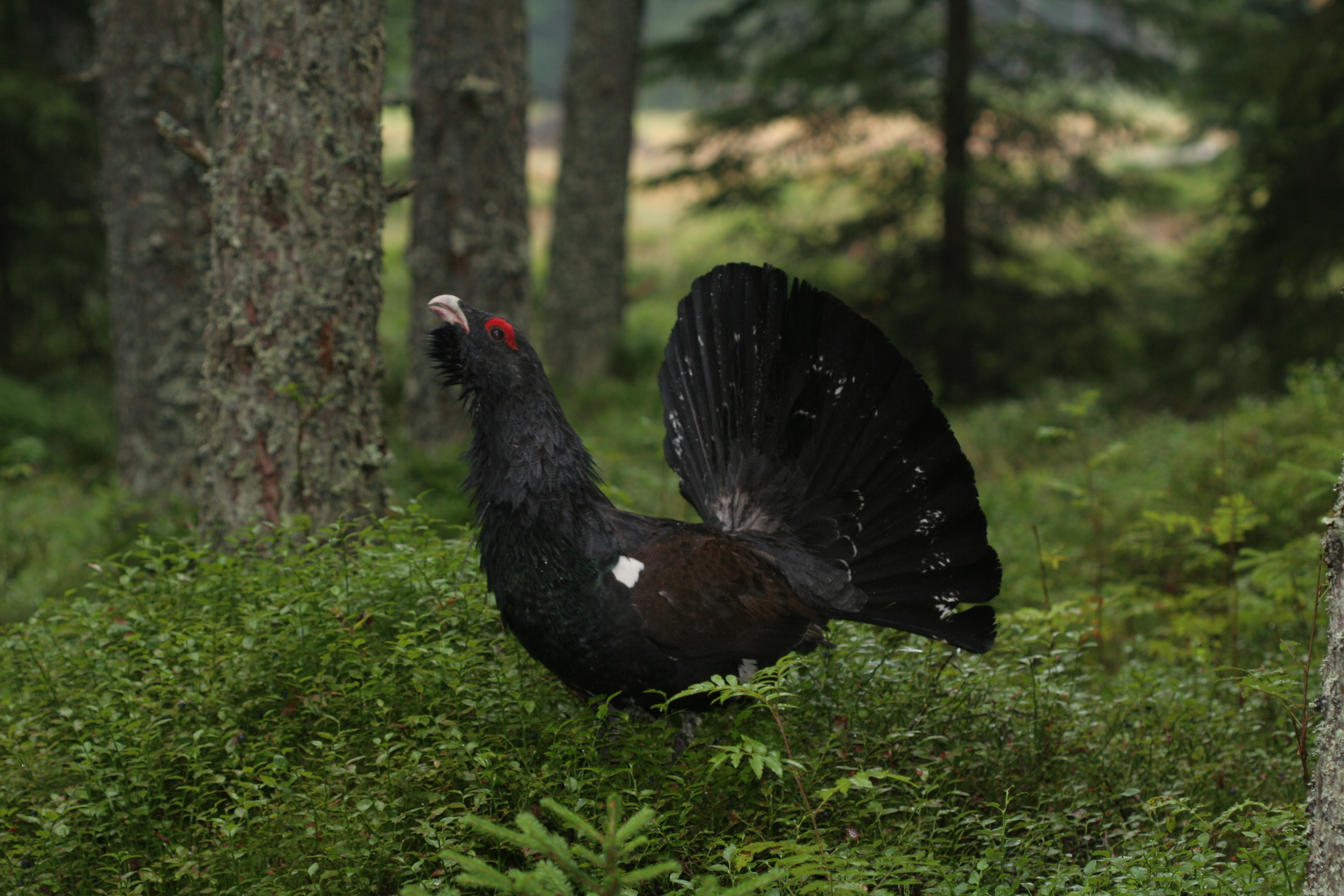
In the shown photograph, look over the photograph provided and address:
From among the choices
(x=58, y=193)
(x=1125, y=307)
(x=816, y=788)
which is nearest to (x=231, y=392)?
(x=816, y=788)

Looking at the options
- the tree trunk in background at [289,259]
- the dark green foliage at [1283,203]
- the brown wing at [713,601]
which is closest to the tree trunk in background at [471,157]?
the tree trunk in background at [289,259]

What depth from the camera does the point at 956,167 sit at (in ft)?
40.6

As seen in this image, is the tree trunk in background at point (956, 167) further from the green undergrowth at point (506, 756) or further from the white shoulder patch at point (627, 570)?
the white shoulder patch at point (627, 570)

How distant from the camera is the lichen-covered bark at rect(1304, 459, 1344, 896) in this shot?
240cm

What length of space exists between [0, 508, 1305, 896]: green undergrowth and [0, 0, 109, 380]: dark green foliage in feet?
32.1

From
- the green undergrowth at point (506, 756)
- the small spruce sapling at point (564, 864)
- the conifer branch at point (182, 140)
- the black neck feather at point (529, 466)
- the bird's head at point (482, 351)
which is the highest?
the conifer branch at point (182, 140)

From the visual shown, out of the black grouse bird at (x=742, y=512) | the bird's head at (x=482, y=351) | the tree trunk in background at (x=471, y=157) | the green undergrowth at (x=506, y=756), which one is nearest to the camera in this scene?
the green undergrowth at (x=506, y=756)

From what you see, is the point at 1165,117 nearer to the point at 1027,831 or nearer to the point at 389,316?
the point at 389,316

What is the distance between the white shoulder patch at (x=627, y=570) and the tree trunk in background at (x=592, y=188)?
8706 millimetres

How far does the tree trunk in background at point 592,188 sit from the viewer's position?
11.9 meters

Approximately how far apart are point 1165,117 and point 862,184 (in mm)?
33373

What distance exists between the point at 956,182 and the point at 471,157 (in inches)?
244

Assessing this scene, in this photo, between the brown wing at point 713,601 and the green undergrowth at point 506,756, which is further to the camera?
the brown wing at point 713,601

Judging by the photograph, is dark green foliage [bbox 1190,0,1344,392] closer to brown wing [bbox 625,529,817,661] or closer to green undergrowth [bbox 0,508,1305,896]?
green undergrowth [bbox 0,508,1305,896]
